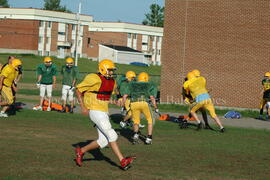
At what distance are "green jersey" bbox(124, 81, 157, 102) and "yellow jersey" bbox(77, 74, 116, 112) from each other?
3754 mm

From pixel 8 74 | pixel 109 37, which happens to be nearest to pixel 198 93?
pixel 8 74

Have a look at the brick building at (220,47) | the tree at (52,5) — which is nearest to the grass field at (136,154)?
the brick building at (220,47)

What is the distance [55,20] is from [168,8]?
210 ft

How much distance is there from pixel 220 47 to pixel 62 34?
68581 mm

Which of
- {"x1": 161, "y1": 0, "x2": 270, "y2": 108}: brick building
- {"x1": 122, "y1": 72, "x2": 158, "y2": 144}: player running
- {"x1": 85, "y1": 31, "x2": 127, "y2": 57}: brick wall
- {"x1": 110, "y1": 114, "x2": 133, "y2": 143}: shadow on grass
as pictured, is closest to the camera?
{"x1": 122, "y1": 72, "x2": 158, "y2": 144}: player running

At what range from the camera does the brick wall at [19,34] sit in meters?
85.8

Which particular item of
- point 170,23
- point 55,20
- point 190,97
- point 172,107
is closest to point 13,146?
point 190,97

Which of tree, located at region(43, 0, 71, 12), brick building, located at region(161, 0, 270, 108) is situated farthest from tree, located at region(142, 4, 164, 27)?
brick building, located at region(161, 0, 270, 108)

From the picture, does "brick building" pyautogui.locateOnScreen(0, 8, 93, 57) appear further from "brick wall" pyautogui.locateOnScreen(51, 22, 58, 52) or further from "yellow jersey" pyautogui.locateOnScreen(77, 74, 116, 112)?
"yellow jersey" pyautogui.locateOnScreen(77, 74, 116, 112)

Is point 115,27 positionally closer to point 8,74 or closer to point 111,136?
point 8,74

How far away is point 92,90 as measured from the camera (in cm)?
1068

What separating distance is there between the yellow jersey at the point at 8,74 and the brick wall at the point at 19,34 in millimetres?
69326

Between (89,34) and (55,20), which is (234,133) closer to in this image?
(55,20)

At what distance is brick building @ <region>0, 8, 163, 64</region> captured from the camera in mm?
86812
